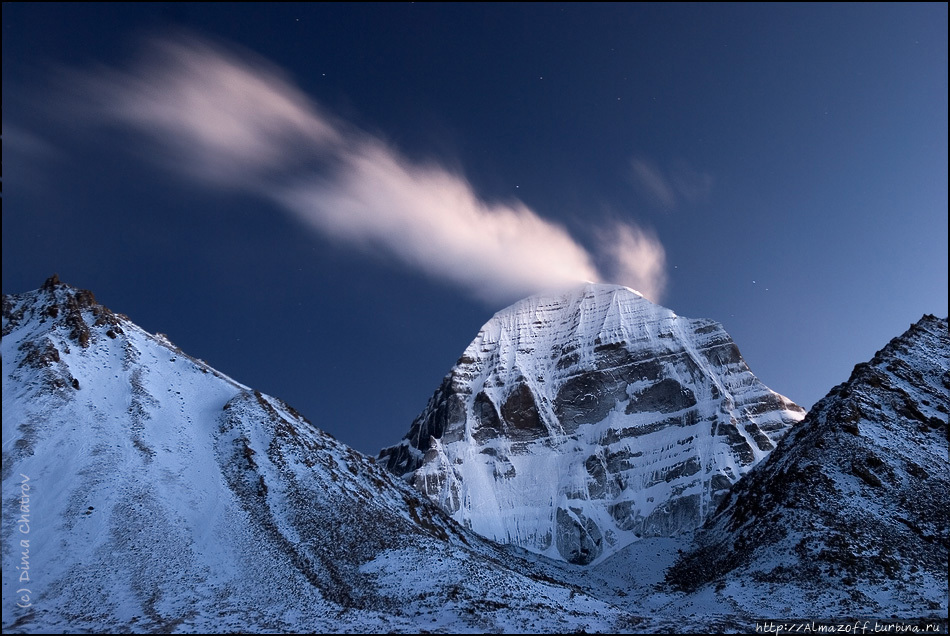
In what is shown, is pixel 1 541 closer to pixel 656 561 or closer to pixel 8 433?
pixel 8 433

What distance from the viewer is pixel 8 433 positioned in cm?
4962

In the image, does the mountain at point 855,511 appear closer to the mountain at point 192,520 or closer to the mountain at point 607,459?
the mountain at point 192,520

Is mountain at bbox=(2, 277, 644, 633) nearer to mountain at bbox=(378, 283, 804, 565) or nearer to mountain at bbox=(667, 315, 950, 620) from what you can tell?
mountain at bbox=(667, 315, 950, 620)

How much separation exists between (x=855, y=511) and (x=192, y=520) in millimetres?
57931

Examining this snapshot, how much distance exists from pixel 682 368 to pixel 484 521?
86346mm

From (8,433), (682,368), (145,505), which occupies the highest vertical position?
(682,368)

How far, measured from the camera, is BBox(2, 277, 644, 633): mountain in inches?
1474

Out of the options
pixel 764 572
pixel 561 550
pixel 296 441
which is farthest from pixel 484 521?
pixel 764 572

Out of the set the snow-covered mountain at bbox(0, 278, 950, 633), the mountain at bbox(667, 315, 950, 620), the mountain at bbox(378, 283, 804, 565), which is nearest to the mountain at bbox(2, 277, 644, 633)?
the snow-covered mountain at bbox(0, 278, 950, 633)

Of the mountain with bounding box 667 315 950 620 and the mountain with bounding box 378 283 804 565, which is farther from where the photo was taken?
the mountain with bounding box 378 283 804 565

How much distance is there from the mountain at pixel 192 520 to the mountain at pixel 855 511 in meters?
16.7

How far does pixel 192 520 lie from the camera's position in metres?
49.3

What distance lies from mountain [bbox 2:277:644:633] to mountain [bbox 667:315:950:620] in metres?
16.7

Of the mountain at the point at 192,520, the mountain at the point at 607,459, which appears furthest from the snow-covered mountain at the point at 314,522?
the mountain at the point at 607,459
